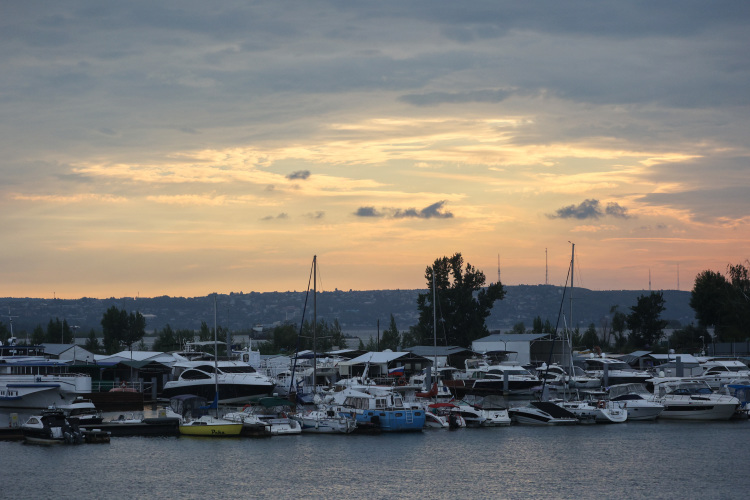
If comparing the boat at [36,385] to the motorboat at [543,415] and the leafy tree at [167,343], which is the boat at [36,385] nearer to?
the motorboat at [543,415]

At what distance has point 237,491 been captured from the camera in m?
40.2

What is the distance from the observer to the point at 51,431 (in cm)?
5088

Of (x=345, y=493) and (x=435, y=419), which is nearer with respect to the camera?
A: (x=345, y=493)

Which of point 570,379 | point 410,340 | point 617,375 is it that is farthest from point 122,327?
point 570,379

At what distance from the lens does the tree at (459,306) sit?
12025 cm

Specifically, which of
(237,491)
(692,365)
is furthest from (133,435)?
(692,365)

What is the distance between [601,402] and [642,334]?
66.6 m

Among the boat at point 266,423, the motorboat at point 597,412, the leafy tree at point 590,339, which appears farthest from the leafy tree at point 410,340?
the boat at point 266,423

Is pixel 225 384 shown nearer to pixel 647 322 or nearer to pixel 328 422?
pixel 328 422

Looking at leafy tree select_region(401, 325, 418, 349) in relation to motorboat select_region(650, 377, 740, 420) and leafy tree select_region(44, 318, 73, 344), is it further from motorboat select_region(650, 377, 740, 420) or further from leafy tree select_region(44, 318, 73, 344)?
motorboat select_region(650, 377, 740, 420)

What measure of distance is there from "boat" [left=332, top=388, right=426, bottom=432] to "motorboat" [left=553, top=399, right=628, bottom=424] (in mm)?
11343

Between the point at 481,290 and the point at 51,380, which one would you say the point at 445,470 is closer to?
the point at 51,380

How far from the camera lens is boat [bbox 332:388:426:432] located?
2208 inches

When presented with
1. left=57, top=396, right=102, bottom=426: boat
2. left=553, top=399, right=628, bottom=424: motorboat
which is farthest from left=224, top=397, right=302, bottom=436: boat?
left=553, top=399, right=628, bottom=424: motorboat
